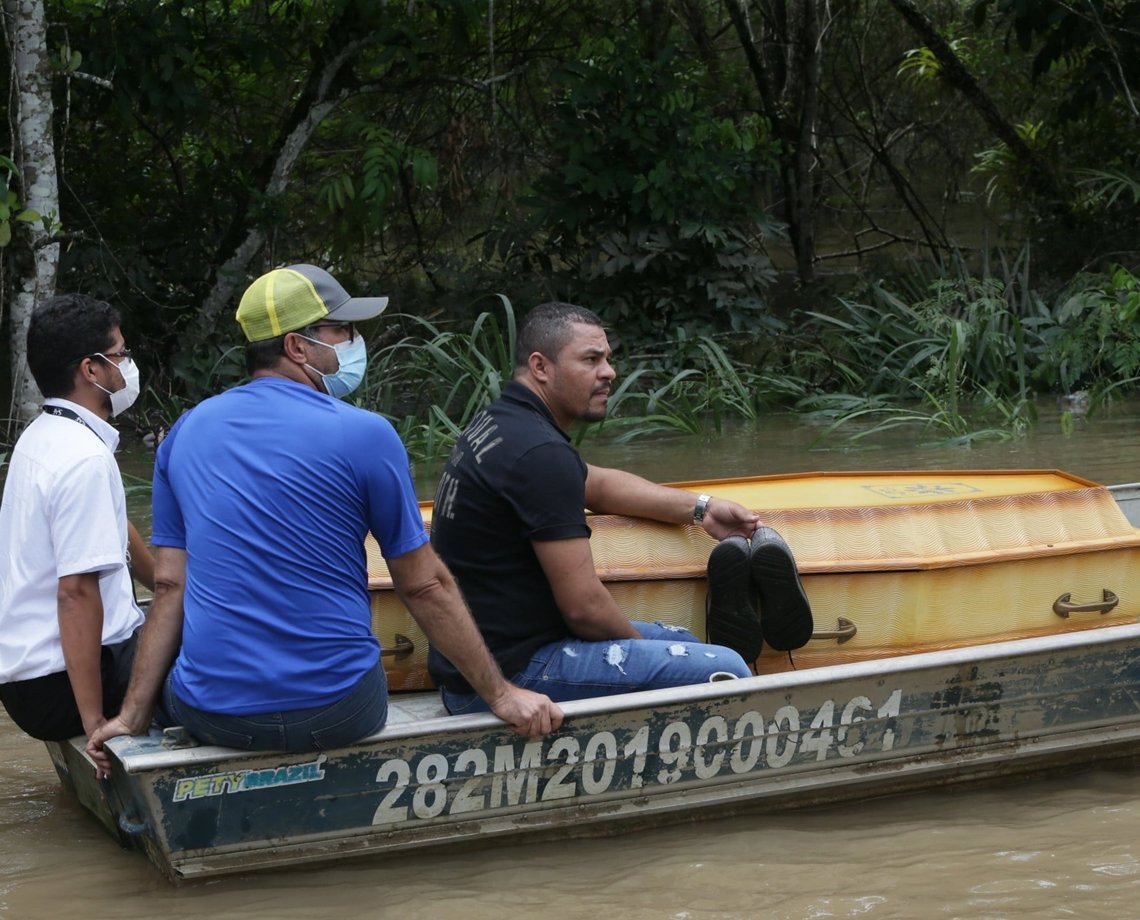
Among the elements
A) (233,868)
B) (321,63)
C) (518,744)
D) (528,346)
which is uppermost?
(321,63)

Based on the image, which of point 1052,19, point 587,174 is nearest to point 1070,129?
point 1052,19

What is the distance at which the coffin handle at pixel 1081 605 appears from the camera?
4.51m

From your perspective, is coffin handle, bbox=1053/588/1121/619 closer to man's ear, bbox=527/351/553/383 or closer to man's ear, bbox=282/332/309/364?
man's ear, bbox=527/351/553/383

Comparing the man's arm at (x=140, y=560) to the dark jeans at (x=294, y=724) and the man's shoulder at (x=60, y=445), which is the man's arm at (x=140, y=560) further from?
the dark jeans at (x=294, y=724)

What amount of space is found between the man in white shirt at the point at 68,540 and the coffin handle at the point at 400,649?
29.8 inches

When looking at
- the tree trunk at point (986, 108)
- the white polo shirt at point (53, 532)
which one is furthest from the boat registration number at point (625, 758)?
the tree trunk at point (986, 108)

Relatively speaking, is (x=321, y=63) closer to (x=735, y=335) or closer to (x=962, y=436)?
(x=735, y=335)

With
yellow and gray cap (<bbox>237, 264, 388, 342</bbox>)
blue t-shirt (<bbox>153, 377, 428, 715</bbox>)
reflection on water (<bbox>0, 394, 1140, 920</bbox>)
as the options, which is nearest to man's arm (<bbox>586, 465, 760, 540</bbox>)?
reflection on water (<bbox>0, 394, 1140, 920</bbox>)

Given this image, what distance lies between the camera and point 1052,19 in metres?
10.8

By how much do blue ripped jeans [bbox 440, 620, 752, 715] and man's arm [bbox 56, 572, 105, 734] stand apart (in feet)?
3.03

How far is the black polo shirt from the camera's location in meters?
3.67

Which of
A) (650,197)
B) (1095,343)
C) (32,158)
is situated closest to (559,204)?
(650,197)

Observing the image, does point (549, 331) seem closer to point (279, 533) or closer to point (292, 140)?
point (279, 533)

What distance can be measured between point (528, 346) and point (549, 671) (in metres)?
0.89
